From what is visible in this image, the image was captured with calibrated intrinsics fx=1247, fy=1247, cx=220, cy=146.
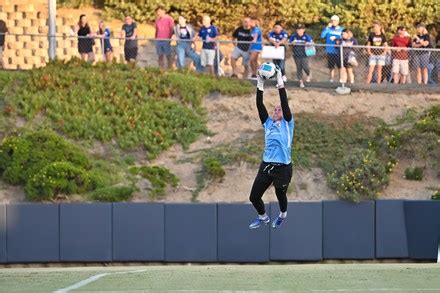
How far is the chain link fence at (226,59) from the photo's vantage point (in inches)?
1113

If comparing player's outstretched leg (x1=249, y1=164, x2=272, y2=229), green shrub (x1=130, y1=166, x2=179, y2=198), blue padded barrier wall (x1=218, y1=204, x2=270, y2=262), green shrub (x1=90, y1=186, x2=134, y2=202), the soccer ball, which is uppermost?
the soccer ball

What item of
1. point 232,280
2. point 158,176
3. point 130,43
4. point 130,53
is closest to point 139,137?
point 158,176

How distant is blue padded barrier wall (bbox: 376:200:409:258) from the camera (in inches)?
942

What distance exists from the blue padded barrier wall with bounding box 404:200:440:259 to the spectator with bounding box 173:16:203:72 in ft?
23.2

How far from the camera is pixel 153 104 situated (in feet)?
92.1

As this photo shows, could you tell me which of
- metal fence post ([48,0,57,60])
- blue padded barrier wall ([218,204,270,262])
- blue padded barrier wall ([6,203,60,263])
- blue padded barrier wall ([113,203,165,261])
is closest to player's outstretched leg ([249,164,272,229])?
blue padded barrier wall ([218,204,270,262])

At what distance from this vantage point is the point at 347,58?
1116 inches

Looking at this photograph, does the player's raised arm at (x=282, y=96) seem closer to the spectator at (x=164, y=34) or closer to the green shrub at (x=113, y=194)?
the green shrub at (x=113, y=194)

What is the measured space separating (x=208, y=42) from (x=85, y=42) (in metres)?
2.85

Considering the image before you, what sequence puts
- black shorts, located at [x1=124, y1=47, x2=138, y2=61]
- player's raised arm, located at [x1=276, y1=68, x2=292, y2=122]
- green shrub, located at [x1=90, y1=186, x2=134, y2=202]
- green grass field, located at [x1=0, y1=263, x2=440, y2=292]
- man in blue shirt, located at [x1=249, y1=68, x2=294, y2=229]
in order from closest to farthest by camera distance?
green grass field, located at [x1=0, y1=263, x2=440, y2=292], player's raised arm, located at [x1=276, y1=68, x2=292, y2=122], man in blue shirt, located at [x1=249, y1=68, x2=294, y2=229], green shrub, located at [x1=90, y1=186, x2=134, y2=202], black shorts, located at [x1=124, y1=47, x2=138, y2=61]

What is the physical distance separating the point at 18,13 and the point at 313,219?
12.3 metres

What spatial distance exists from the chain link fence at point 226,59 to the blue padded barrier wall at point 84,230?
5721mm

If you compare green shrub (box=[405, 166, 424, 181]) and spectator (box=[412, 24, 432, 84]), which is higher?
spectator (box=[412, 24, 432, 84])

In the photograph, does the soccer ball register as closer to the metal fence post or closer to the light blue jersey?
the light blue jersey
